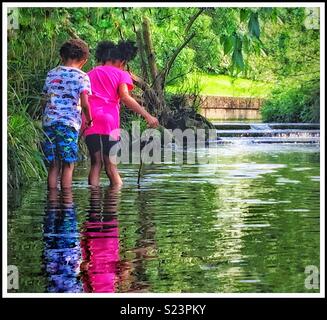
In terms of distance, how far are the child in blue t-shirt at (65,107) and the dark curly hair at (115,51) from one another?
71 centimetres

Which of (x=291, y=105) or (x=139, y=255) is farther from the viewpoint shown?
(x=291, y=105)

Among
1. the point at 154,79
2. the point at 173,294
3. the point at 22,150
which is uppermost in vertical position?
the point at 154,79

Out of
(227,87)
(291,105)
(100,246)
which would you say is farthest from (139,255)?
(227,87)

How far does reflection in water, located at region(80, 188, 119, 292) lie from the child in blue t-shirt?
594 mm

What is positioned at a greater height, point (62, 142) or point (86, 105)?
point (86, 105)

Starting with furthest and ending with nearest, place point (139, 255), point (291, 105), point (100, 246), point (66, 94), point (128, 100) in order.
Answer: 1. point (291, 105)
2. point (128, 100)
3. point (66, 94)
4. point (100, 246)
5. point (139, 255)

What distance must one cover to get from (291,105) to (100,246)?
19569mm

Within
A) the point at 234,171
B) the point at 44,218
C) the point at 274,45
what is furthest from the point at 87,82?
the point at 274,45

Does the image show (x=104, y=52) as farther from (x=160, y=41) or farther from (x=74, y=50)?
(x=160, y=41)

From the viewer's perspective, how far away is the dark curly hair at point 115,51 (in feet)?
37.8

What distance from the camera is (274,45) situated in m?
21.9

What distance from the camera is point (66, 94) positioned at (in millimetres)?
10750

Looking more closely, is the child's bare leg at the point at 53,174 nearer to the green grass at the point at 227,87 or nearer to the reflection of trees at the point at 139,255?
the reflection of trees at the point at 139,255

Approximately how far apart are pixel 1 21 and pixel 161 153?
10165 mm
